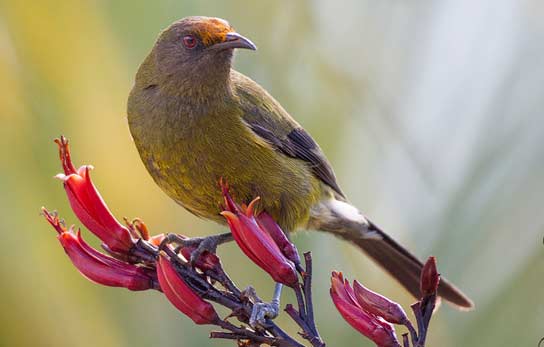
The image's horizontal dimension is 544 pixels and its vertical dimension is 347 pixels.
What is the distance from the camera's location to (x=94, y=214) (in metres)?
3.02

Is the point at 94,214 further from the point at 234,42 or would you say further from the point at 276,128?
the point at 276,128

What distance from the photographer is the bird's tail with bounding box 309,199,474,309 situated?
14.6 feet

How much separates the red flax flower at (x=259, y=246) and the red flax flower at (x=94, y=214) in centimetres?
35

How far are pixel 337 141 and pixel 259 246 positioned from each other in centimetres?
257

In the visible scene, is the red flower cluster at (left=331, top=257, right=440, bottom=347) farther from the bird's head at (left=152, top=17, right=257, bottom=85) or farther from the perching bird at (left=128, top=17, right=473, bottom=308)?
the bird's head at (left=152, top=17, right=257, bottom=85)

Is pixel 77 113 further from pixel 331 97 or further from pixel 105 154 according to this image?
pixel 331 97

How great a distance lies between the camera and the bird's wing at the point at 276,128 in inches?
159

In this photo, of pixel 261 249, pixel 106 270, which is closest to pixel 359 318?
pixel 261 249

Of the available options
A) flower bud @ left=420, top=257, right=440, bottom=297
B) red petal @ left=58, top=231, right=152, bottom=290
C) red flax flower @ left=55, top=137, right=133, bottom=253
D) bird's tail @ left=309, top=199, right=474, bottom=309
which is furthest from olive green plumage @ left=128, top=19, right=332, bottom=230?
flower bud @ left=420, top=257, right=440, bottom=297

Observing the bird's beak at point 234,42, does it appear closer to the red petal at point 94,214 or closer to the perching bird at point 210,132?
the perching bird at point 210,132

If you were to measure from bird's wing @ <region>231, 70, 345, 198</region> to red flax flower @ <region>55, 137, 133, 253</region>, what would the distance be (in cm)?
108

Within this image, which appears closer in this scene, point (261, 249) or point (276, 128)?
point (261, 249)

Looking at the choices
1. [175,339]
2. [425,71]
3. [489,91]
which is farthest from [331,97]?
[175,339]

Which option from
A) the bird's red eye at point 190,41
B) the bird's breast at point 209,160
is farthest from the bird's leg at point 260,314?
the bird's red eye at point 190,41
